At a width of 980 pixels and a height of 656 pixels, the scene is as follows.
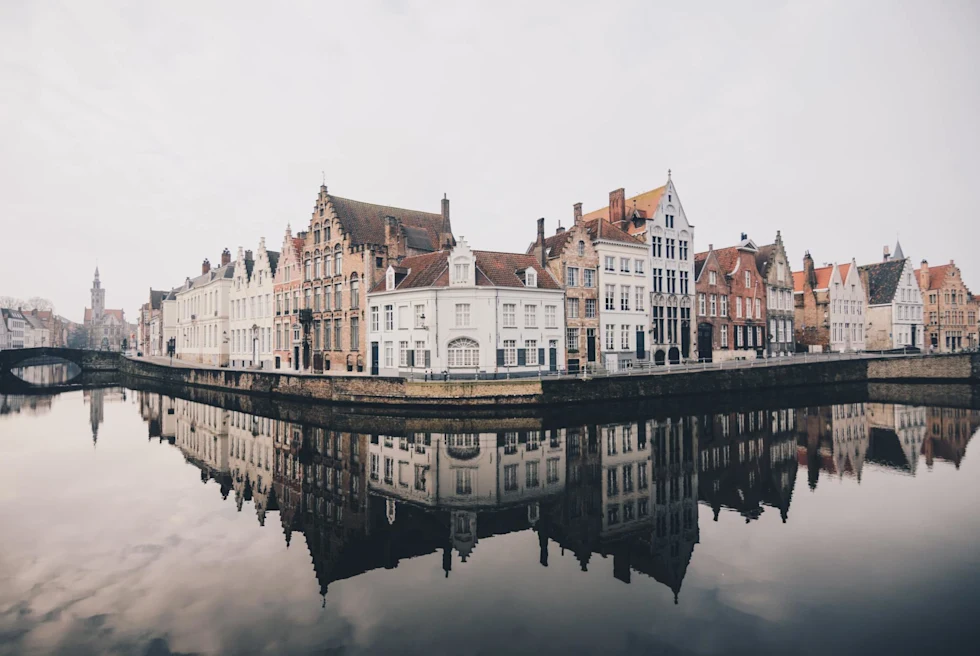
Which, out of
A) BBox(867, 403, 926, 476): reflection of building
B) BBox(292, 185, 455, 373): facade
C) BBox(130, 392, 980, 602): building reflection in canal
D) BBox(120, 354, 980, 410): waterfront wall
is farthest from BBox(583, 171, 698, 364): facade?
BBox(130, 392, 980, 602): building reflection in canal

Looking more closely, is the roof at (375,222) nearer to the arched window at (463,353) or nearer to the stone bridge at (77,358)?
the arched window at (463,353)

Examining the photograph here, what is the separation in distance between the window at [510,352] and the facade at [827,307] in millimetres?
39205

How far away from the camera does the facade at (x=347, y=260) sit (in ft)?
141

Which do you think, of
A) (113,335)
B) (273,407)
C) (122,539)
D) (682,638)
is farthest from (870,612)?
(113,335)

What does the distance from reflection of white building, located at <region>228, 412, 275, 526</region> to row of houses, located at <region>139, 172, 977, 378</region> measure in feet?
34.5

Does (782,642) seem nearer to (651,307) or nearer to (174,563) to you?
(174,563)

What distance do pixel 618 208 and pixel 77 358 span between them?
75181mm

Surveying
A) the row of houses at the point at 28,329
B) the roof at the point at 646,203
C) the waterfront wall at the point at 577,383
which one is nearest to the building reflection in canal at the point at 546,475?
the waterfront wall at the point at 577,383

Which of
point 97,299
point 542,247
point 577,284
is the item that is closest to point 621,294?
point 577,284

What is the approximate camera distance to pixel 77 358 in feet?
246

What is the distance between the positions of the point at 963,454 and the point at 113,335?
195m

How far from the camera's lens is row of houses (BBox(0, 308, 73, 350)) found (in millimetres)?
122250

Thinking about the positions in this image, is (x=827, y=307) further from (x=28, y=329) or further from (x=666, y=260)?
(x=28, y=329)

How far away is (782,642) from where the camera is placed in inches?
327
